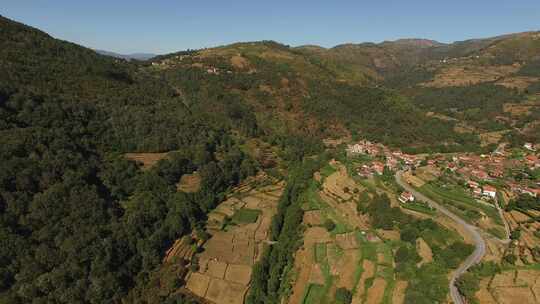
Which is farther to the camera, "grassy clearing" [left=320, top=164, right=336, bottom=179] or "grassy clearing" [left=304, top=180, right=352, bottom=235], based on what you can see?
"grassy clearing" [left=320, top=164, right=336, bottom=179]

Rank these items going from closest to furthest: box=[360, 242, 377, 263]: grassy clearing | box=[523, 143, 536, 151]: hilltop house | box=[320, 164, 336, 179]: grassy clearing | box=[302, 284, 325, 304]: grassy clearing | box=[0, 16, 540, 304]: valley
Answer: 1. box=[0, 16, 540, 304]: valley
2. box=[302, 284, 325, 304]: grassy clearing
3. box=[360, 242, 377, 263]: grassy clearing
4. box=[320, 164, 336, 179]: grassy clearing
5. box=[523, 143, 536, 151]: hilltop house

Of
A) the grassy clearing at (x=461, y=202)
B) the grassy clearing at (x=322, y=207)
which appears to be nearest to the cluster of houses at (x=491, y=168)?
the grassy clearing at (x=461, y=202)

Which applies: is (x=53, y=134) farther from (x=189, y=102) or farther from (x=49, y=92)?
(x=189, y=102)

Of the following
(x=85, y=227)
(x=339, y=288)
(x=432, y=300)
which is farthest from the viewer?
(x=85, y=227)

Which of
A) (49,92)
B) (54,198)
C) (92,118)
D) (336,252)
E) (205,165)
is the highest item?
(49,92)

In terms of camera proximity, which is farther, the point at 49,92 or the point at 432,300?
the point at 49,92

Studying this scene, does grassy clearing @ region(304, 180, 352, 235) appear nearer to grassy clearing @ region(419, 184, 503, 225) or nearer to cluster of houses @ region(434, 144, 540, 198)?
grassy clearing @ region(419, 184, 503, 225)

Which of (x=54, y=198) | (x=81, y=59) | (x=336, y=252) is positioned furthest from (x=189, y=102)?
(x=336, y=252)

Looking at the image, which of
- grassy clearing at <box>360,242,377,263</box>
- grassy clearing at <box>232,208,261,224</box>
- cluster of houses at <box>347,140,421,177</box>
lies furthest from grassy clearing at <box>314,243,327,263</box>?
cluster of houses at <box>347,140,421,177</box>

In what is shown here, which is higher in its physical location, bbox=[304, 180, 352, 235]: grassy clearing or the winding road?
the winding road
